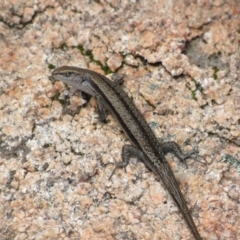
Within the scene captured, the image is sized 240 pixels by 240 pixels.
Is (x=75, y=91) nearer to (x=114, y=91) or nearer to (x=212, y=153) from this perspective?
(x=114, y=91)

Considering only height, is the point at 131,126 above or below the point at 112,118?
below

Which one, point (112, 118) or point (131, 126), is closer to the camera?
point (131, 126)

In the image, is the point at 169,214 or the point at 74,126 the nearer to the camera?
the point at 169,214

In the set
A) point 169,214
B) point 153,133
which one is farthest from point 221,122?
point 169,214

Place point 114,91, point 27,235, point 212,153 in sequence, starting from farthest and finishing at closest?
point 114,91, point 212,153, point 27,235
